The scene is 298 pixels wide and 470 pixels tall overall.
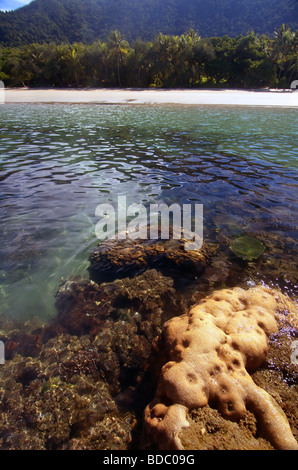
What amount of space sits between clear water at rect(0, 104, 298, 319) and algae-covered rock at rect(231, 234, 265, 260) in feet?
1.22

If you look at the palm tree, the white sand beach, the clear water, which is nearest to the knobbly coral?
the clear water

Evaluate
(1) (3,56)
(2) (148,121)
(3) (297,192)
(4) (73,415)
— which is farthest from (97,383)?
(1) (3,56)

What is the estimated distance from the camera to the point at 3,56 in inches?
2258

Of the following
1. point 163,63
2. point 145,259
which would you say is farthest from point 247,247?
point 163,63

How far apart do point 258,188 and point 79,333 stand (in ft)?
24.6

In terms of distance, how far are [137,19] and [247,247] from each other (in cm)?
22786

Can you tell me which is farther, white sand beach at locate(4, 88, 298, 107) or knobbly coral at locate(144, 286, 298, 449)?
white sand beach at locate(4, 88, 298, 107)

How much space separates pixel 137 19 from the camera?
17212 cm

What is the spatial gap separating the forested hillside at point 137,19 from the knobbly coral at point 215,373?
158507 mm

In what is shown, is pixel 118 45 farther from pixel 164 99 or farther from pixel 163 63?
pixel 164 99

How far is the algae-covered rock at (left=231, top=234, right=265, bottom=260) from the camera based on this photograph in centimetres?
538

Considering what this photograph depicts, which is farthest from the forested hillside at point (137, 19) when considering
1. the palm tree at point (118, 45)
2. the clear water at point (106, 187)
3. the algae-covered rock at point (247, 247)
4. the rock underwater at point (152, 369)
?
the rock underwater at point (152, 369)

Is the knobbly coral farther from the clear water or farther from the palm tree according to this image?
the palm tree

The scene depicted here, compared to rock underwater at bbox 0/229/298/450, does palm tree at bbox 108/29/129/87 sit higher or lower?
higher
